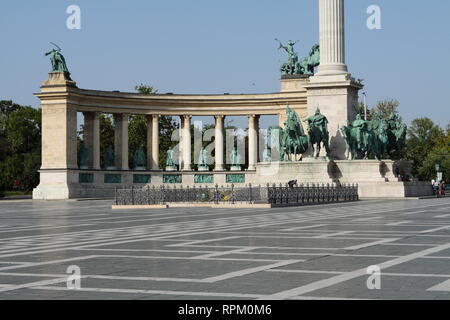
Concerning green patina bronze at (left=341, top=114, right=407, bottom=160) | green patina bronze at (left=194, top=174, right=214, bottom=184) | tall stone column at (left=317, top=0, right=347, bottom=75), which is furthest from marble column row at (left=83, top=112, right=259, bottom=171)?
tall stone column at (left=317, top=0, right=347, bottom=75)

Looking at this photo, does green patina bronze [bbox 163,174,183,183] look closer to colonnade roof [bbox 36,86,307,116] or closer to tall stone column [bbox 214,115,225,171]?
tall stone column [bbox 214,115,225,171]

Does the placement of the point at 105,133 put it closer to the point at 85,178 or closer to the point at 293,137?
the point at 85,178

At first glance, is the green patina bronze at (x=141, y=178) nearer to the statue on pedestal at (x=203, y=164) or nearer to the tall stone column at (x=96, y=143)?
the tall stone column at (x=96, y=143)

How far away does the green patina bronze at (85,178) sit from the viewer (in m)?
82.4

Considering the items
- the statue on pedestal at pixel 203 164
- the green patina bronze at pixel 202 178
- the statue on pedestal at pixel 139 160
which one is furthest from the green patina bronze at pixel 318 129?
the statue on pedestal at pixel 139 160

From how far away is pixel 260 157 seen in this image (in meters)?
112

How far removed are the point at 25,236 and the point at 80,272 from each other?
1114 cm

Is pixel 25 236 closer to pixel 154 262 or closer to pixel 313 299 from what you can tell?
pixel 154 262

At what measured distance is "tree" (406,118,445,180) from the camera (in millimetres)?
145625

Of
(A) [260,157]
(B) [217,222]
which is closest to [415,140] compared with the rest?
(A) [260,157]

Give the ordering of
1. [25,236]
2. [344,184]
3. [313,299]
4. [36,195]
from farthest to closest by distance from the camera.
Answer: [36,195], [344,184], [25,236], [313,299]

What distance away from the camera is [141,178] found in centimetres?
8888

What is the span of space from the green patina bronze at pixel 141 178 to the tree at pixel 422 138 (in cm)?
6660

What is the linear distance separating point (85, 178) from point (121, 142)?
7.61 metres
